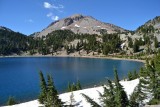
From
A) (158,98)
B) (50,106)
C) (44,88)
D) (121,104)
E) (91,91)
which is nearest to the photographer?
(121,104)

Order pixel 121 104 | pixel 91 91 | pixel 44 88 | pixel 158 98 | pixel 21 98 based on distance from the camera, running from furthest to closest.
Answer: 1. pixel 21 98
2. pixel 91 91
3. pixel 158 98
4. pixel 44 88
5. pixel 121 104

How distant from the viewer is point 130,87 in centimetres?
5600

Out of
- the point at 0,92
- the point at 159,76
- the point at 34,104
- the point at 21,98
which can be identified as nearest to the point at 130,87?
the point at 159,76

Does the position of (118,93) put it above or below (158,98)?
above

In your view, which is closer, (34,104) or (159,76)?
(159,76)

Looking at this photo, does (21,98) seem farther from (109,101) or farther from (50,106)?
(109,101)

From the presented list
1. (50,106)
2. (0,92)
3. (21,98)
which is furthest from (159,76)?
(0,92)

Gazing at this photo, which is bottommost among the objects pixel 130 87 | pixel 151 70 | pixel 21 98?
pixel 21 98

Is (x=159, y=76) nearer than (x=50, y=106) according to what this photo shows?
No

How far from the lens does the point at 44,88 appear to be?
36.1 m

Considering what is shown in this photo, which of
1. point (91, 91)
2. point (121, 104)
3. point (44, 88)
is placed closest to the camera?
point (121, 104)

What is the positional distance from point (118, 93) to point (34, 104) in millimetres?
27360

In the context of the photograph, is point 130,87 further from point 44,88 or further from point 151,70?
point 44,88

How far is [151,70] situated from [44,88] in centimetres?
1740
